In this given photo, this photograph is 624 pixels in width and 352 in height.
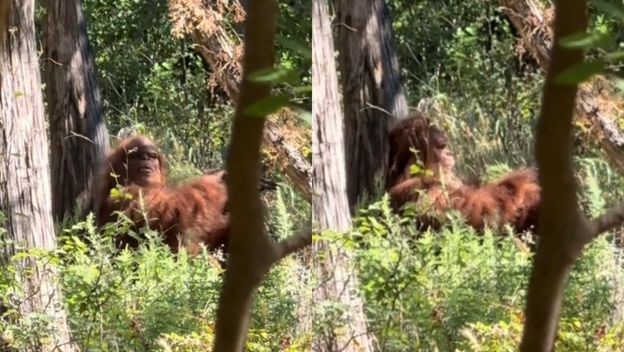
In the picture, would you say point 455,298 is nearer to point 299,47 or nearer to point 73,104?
point 299,47

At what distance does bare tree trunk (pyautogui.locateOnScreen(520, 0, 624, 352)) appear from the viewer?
2.58ft

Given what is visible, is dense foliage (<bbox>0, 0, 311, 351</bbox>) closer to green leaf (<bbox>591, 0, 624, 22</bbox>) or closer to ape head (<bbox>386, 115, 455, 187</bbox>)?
ape head (<bbox>386, 115, 455, 187</bbox>)

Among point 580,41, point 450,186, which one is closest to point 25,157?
point 450,186

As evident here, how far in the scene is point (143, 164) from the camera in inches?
343

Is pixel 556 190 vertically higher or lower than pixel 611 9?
lower

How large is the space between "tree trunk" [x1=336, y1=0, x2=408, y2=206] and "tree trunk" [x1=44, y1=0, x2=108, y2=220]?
241cm

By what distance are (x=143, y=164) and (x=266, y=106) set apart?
26.0 feet

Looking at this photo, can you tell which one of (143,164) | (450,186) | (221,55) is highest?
(221,55)

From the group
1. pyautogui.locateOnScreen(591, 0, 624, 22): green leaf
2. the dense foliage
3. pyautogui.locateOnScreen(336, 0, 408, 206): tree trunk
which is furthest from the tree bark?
pyautogui.locateOnScreen(591, 0, 624, 22): green leaf

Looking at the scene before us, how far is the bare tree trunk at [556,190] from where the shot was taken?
79 centimetres

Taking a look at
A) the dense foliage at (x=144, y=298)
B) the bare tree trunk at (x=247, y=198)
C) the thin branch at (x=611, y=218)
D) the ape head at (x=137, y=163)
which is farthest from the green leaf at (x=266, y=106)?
the ape head at (x=137, y=163)

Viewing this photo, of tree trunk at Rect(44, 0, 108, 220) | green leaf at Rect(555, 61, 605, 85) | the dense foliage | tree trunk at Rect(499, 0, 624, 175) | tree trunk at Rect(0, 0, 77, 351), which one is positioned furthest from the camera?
tree trunk at Rect(44, 0, 108, 220)

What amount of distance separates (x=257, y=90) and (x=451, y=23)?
1342 cm

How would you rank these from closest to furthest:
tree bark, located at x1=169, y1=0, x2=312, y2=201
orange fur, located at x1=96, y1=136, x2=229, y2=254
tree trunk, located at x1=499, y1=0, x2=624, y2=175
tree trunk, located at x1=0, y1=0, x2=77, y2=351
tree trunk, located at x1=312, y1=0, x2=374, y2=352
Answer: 1. tree trunk, located at x1=312, y1=0, x2=374, y2=352
2. tree trunk, located at x1=0, y1=0, x2=77, y2=351
3. tree trunk, located at x1=499, y1=0, x2=624, y2=175
4. tree bark, located at x1=169, y1=0, x2=312, y2=201
5. orange fur, located at x1=96, y1=136, x2=229, y2=254
